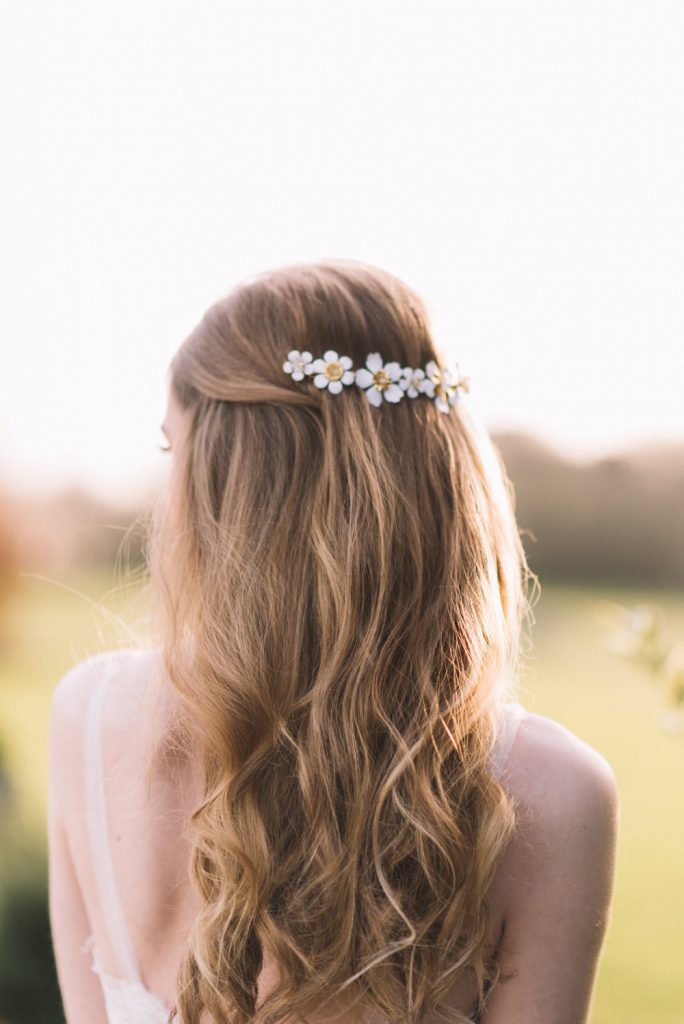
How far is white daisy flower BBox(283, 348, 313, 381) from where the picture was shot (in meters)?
0.88

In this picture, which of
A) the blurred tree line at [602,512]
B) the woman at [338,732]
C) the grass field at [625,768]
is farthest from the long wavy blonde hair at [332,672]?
the grass field at [625,768]

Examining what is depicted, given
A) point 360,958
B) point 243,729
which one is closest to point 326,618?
point 243,729

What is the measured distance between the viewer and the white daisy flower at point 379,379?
880 mm

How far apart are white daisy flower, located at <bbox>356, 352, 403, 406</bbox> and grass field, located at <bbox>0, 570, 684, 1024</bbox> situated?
1.24m

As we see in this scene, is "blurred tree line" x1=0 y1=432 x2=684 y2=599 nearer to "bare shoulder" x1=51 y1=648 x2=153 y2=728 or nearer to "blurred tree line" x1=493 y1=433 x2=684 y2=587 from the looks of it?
"blurred tree line" x1=493 y1=433 x2=684 y2=587

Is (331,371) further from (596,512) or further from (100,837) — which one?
(596,512)

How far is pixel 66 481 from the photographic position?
7.47 ft

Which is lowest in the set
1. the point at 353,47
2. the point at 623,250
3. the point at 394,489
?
the point at 394,489

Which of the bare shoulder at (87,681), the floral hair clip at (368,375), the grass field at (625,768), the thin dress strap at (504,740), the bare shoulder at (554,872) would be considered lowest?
the grass field at (625,768)

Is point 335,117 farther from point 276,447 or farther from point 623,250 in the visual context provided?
point 276,447

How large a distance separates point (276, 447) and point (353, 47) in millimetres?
1166

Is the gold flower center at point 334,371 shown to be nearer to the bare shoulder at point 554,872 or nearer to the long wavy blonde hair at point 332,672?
the long wavy blonde hair at point 332,672

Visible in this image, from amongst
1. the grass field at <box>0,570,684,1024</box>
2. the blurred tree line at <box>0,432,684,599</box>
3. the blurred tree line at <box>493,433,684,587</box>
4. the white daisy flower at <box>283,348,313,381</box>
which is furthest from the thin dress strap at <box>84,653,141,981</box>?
the blurred tree line at <box>493,433,684,587</box>

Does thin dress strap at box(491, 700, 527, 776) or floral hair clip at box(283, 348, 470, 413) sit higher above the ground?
floral hair clip at box(283, 348, 470, 413)
